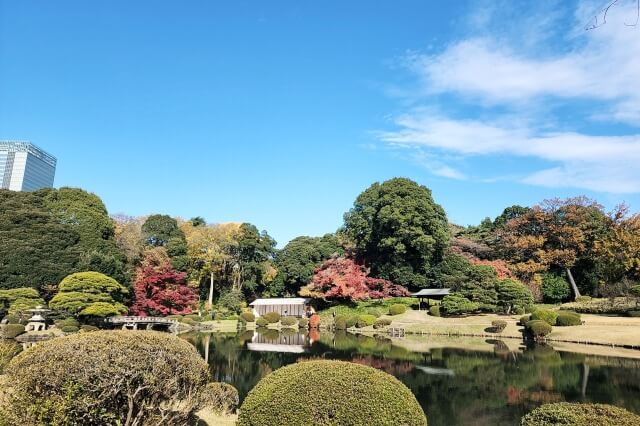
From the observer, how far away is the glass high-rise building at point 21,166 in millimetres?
132250

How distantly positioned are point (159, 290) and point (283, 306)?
1349 cm

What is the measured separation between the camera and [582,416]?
15.3 ft

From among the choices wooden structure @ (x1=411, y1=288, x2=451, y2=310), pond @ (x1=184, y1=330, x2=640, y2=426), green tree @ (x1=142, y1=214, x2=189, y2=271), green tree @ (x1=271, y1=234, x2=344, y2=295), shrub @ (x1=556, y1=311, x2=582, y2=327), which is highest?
green tree @ (x1=142, y1=214, x2=189, y2=271)

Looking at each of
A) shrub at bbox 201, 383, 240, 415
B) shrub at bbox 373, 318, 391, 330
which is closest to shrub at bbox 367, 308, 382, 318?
shrub at bbox 373, 318, 391, 330

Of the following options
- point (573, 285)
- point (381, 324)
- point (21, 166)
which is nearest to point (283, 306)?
point (381, 324)

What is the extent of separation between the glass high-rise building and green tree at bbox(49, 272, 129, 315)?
410 ft

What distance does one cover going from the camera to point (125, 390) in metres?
5.40

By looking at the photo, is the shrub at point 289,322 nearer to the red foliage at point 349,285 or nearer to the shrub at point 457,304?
the red foliage at point 349,285

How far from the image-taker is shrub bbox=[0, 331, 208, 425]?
4.85 meters

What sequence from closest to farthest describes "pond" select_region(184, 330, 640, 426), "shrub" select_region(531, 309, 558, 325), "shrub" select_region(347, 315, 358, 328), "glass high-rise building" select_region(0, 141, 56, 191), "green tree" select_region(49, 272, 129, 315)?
"pond" select_region(184, 330, 640, 426)
"green tree" select_region(49, 272, 129, 315)
"shrub" select_region(531, 309, 558, 325)
"shrub" select_region(347, 315, 358, 328)
"glass high-rise building" select_region(0, 141, 56, 191)

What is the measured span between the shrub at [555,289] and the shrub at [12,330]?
40.0 metres

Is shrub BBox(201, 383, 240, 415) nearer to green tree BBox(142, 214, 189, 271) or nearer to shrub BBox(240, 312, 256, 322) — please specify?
shrub BBox(240, 312, 256, 322)

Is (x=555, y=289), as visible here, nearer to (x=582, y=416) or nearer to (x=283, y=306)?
(x=283, y=306)

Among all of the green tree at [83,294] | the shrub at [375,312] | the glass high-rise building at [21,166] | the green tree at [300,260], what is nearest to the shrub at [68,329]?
the green tree at [83,294]
